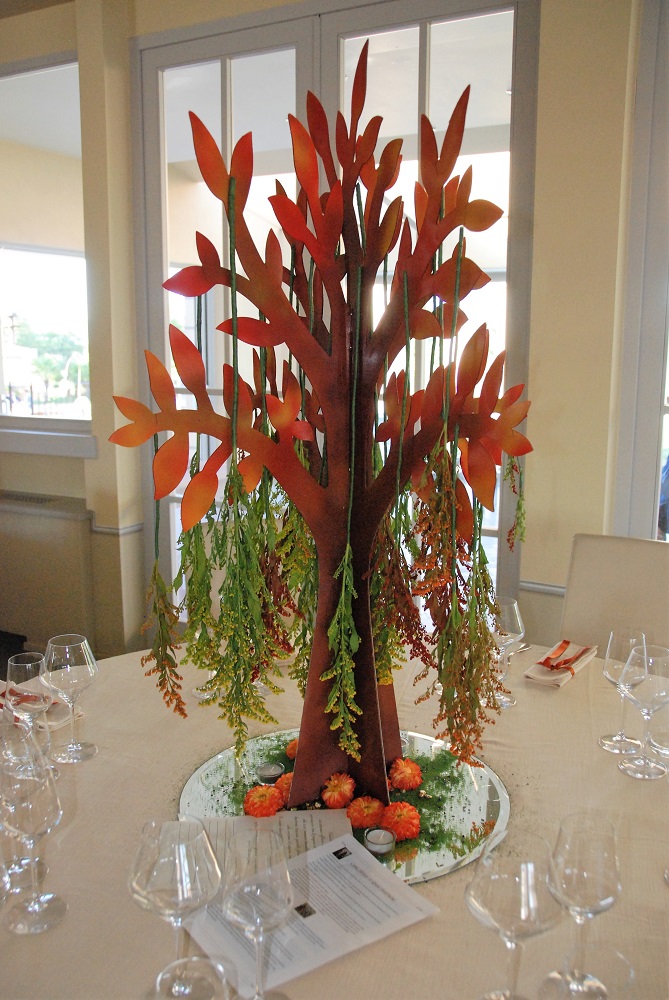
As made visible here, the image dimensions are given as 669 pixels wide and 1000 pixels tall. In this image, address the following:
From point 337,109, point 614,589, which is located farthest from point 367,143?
point 337,109

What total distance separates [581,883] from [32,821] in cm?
61

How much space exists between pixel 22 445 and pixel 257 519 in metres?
2.68

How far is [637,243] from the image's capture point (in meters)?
2.34

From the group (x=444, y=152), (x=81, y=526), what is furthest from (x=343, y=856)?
(x=81, y=526)

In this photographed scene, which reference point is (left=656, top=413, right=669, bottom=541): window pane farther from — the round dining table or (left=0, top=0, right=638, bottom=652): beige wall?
the round dining table

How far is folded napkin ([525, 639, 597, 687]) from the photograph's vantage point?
5.14 ft

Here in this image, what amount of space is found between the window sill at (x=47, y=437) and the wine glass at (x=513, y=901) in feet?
8.63

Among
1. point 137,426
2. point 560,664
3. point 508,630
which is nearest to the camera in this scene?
Answer: point 137,426

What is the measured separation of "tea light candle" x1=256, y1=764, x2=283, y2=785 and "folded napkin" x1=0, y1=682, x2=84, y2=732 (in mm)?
371

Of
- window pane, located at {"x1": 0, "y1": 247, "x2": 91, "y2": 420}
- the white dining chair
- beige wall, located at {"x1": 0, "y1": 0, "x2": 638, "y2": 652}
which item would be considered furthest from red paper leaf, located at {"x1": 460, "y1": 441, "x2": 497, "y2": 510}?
window pane, located at {"x1": 0, "y1": 247, "x2": 91, "y2": 420}

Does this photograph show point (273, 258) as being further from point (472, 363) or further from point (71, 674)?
point (71, 674)

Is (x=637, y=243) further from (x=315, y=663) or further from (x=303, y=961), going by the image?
(x=303, y=961)

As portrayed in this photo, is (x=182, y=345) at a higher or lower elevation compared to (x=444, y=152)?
lower

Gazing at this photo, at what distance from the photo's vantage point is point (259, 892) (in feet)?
2.60
